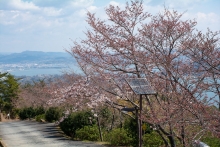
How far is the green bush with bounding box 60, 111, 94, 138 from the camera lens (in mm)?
13227

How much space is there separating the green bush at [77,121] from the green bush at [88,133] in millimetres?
350

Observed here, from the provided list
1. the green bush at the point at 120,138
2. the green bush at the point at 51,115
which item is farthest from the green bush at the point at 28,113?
the green bush at the point at 120,138

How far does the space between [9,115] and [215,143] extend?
36679mm

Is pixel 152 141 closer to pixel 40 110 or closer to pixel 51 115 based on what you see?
pixel 51 115

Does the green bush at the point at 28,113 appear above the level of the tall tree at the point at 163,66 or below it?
below

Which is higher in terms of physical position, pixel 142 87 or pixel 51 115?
pixel 142 87

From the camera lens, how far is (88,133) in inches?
502

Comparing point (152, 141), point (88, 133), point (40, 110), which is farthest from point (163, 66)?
point (40, 110)

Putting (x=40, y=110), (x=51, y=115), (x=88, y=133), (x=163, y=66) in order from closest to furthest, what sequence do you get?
(x=163, y=66)
(x=88, y=133)
(x=51, y=115)
(x=40, y=110)

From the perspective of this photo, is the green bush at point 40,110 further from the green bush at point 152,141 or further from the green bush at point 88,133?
the green bush at point 152,141

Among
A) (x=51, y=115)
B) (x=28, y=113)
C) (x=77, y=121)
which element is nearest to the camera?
(x=77, y=121)

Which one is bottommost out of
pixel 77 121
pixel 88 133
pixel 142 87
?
pixel 88 133

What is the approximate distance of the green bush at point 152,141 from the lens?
9344mm

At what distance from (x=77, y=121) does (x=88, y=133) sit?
1.06 meters
